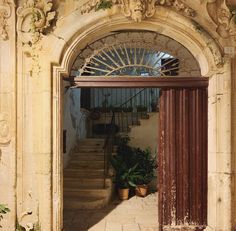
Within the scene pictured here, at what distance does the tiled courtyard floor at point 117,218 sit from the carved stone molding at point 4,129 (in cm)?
182

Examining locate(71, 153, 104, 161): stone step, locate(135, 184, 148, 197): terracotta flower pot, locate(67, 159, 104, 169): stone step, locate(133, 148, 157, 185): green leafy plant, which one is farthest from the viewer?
locate(71, 153, 104, 161): stone step

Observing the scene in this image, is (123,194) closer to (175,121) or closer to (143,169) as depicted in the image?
(143,169)

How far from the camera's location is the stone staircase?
6.36 m

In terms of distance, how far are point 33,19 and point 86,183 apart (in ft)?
14.6

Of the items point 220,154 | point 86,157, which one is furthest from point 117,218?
point 86,157

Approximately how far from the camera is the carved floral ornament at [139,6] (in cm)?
381

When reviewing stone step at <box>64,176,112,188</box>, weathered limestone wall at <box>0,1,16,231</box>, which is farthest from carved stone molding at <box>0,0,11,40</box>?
stone step at <box>64,176,112,188</box>

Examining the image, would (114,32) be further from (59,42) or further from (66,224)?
(66,224)

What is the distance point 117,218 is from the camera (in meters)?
5.52

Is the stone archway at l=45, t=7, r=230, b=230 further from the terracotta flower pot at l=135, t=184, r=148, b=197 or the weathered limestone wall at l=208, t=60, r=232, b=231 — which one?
the terracotta flower pot at l=135, t=184, r=148, b=197

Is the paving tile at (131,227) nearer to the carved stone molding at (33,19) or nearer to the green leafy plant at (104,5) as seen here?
the carved stone molding at (33,19)

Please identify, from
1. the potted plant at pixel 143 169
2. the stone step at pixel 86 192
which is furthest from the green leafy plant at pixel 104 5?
the potted plant at pixel 143 169

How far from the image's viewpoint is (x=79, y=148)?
358 inches

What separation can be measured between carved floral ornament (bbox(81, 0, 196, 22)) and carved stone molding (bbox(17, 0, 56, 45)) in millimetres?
465
